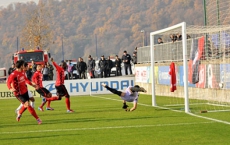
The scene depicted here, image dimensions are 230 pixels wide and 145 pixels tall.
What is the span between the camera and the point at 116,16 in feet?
568

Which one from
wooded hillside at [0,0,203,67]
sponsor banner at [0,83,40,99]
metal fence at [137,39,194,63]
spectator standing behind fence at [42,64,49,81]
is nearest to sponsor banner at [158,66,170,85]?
metal fence at [137,39,194,63]

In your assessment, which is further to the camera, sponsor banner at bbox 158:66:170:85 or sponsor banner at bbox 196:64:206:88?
sponsor banner at bbox 158:66:170:85

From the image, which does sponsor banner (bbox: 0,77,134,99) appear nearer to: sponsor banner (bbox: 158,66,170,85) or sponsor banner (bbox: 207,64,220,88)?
sponsor banner (bbox: 158,66,170,85)

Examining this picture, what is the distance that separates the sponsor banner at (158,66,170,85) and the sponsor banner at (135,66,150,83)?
120 inches

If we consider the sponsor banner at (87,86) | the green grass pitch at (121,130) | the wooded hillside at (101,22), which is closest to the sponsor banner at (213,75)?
the green grass pitch at (121,130)

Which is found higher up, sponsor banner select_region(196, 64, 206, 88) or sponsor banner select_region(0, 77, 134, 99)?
sponsor banner select_region(196, 64, 206, 88)

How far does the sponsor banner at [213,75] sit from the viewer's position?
82.9 feet

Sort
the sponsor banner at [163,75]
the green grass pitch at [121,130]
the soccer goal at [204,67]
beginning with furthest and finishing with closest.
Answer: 1. the sponsor banner at [163,75]
2. the soccer goal at [204,67]
3. the green grass pitch at [121,130]

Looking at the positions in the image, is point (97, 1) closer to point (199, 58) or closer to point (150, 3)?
point (150, 3)

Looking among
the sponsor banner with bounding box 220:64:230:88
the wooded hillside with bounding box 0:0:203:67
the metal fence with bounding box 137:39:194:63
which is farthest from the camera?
the wooded hillside with bounding box 0:0:203:67

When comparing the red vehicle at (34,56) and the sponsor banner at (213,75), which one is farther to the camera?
the red vehicle at (34,56)

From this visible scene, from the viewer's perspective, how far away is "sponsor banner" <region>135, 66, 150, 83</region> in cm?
3862

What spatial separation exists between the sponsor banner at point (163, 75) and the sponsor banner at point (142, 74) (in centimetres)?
305

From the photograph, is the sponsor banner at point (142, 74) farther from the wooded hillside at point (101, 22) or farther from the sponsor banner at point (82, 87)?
the wooded hillside at point (101, 22)
